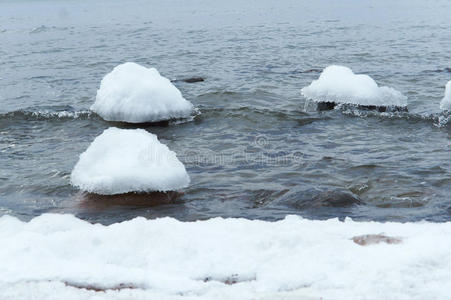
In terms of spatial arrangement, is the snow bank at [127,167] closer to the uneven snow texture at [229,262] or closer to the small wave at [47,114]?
the uneven snow texture at [229,262]

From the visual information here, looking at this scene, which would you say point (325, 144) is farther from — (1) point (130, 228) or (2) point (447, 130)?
(1) point (130, 228)

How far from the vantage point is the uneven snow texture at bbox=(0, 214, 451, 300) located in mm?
3498

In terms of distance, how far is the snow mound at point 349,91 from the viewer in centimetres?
975

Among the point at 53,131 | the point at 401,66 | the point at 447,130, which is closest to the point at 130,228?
the point at 53,131

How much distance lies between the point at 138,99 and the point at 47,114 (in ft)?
6.41

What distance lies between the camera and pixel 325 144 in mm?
7965

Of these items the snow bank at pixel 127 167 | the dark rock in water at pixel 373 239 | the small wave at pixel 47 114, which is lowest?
the small wave at pixel 47 114

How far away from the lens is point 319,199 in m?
5.75

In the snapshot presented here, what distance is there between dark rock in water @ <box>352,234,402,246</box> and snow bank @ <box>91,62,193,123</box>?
17.7 ft

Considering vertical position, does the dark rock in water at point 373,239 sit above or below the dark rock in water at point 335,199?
above

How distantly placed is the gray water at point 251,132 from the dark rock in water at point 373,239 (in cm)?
112

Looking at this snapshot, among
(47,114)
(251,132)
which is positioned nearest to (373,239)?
(251,132)

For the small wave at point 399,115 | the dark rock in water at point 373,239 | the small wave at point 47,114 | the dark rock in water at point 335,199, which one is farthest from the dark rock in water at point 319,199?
the small wave at point 47,114

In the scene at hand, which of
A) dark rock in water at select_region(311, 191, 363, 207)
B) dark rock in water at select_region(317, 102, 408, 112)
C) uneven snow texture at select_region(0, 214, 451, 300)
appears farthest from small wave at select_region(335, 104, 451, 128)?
uneven snow texture at select_region(0, 214, 451, 300)
